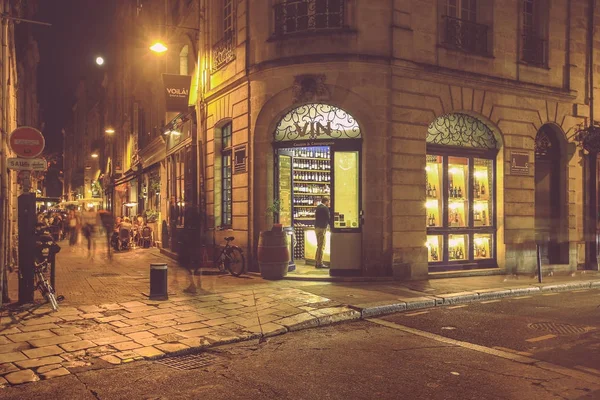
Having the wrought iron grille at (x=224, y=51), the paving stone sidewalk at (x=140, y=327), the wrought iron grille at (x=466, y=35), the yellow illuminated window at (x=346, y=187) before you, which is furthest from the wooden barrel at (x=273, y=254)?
the wrought iron grille at (x=466, y=35)

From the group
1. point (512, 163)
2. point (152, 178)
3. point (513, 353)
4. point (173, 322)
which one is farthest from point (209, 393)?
point (152, 178)

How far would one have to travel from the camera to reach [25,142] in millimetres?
8930

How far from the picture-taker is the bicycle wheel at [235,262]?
12.7 m

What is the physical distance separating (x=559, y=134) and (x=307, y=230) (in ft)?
26.0

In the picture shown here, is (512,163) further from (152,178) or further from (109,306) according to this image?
(152,178)

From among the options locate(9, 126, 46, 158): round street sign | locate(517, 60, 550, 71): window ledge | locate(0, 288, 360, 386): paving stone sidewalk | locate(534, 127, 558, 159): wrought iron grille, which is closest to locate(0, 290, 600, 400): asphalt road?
locate(0, 288, 360, 386): paving stone sidewalk

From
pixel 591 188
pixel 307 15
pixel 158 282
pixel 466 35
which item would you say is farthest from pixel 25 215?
pixel 591 188

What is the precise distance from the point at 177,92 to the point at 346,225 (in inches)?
311

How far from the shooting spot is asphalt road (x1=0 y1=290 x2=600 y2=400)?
15.9 ft

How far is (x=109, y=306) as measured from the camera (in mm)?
8773

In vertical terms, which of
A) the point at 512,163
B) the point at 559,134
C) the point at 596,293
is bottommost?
the point at 596,293

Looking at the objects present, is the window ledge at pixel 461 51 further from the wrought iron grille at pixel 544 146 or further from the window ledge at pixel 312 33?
the wrought iron grille at pixel 544 146

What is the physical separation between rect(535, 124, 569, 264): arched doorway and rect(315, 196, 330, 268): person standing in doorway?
6.39 metres

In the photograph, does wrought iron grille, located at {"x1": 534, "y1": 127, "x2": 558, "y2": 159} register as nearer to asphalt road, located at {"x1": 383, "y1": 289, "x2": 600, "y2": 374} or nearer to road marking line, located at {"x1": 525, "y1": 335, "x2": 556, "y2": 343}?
asphalt road, located at {"x1": 383, "y1": 289, "x2": 600, "y2": 374}
